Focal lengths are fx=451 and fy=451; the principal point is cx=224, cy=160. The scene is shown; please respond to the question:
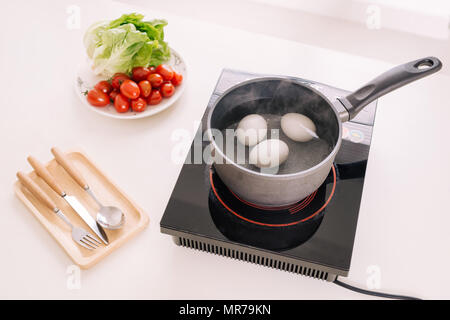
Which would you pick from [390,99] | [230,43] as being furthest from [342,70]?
[230,43]

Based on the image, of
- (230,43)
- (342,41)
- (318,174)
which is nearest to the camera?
(318,174)

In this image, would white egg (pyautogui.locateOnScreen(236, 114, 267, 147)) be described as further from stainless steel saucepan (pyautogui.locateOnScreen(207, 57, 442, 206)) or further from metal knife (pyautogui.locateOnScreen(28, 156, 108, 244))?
metal knife (pyautogui.locateOnScreen(28, 156, 108, 244))

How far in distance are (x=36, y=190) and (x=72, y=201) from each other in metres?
0.08

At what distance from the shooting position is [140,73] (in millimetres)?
1239

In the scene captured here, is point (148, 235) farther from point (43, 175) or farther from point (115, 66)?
point (115, 66)

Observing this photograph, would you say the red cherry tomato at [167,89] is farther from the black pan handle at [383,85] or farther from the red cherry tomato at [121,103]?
the black pan handle at [383,85]

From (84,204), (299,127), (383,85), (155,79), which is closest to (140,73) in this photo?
(155,79)

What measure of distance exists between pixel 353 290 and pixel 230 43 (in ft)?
2.78

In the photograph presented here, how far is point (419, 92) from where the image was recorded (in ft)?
4.25

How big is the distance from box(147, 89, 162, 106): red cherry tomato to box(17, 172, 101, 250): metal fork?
0.37 meters

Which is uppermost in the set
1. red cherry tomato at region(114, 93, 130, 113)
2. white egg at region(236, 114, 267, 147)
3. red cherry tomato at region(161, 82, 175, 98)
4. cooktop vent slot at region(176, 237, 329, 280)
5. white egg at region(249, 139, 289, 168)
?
red cherry tomato at region(161, 82, 175, 98)

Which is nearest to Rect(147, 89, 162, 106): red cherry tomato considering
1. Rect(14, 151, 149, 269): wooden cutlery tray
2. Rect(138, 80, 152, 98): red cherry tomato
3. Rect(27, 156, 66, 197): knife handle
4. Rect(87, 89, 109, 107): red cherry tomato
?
Rect(138, 80, 152, 98): red cherry tomato

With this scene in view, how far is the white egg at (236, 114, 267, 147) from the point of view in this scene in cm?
90

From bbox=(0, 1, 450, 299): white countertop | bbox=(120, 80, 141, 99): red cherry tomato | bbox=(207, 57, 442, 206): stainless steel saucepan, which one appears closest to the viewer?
bbox=(207, 57, 442, 206): stainless steel saucepan
